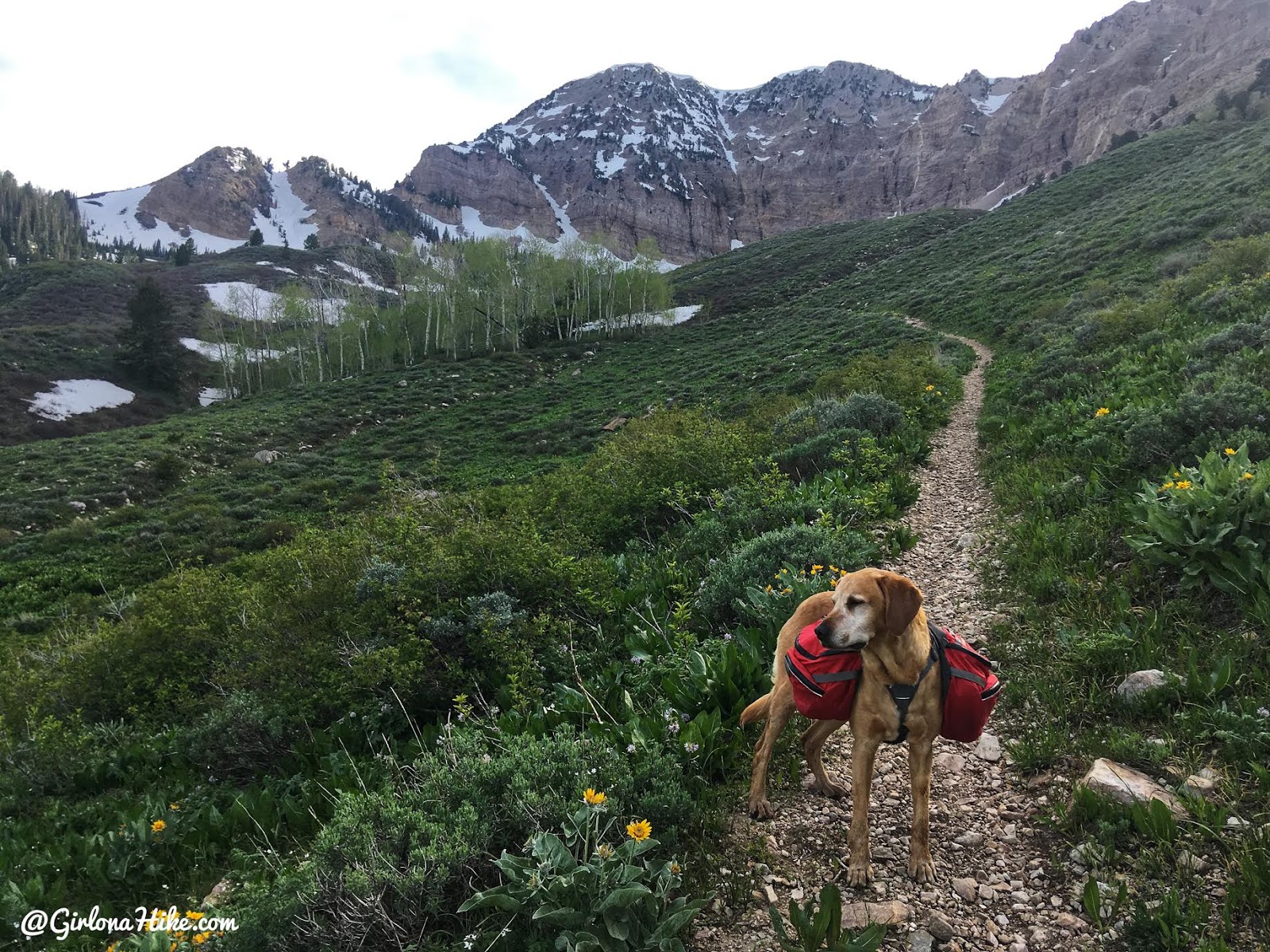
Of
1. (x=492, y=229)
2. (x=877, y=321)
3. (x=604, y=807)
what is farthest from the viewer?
(x=492, y=229)

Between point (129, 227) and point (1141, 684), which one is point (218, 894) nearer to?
point (1141, 684)

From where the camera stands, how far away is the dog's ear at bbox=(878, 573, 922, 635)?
2475 millimetres

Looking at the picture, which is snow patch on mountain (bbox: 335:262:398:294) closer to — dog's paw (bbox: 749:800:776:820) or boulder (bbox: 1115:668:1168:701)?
dog's paw (bbox: 749:800:776:820)

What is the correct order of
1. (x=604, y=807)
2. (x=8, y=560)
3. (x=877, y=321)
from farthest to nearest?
(x=877, y=321), (x=8, y=560), (x=604, y=807)

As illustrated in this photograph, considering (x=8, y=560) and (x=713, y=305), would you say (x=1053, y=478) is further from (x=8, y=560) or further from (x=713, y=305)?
(x=713, y=305)

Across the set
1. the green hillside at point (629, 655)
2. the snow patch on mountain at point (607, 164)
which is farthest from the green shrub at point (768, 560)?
the snow patch on mountain at point (607, 164)

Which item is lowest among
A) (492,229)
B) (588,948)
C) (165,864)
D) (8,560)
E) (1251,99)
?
(8,560)

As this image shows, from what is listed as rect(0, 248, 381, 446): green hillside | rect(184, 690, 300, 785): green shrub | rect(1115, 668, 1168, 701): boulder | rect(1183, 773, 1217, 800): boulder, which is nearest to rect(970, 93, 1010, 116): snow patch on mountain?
rect(0, 248, 381, 446): green hillside

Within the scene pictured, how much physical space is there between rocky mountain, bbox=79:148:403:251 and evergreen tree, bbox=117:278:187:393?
109 metres

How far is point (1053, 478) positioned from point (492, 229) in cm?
18883

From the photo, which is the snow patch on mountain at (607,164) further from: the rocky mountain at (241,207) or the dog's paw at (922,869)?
the dog's paw at (922,869)

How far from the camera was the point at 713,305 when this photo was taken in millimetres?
66812

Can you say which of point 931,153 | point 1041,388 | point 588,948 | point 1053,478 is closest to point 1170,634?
point 1053,478

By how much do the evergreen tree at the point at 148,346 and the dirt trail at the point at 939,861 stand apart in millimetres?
68766
